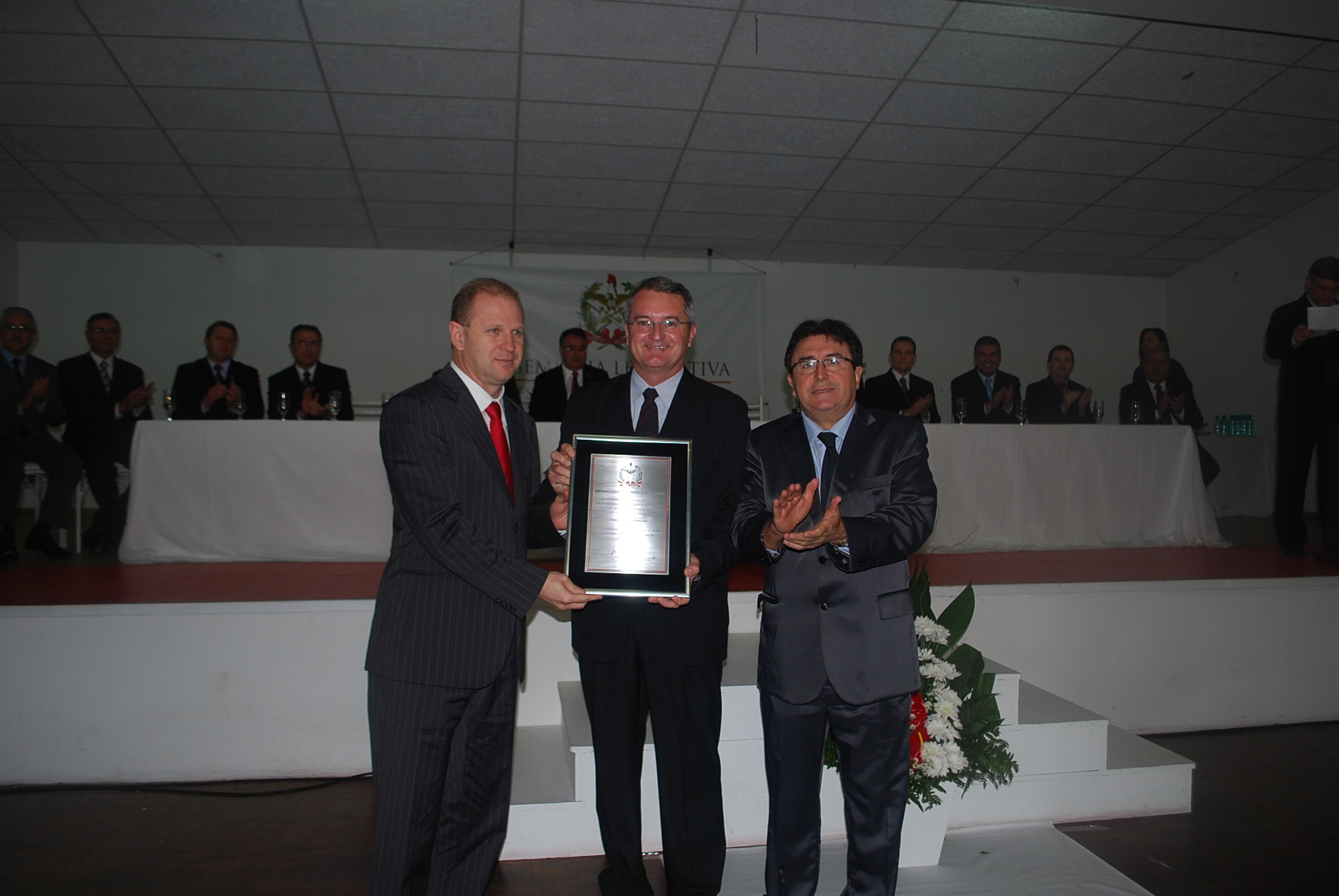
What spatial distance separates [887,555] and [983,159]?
5.77 m

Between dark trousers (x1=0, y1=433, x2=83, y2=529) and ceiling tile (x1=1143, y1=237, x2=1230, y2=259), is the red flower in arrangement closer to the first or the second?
dark trousers (x1=0, y1=433, x2=83, y2=529)

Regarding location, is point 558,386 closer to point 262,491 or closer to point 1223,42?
point 262,491

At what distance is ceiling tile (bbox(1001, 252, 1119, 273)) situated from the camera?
871cm

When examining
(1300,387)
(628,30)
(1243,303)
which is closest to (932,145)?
(628,30)

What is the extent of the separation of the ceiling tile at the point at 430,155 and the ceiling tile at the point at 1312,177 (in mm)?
6624

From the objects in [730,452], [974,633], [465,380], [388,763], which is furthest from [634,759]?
[974,633]

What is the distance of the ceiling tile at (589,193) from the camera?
22.2 ft

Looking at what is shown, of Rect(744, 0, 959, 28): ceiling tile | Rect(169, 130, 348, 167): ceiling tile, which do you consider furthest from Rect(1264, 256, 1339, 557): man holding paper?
Rect(169, 130, 348, 167): ceiling tile

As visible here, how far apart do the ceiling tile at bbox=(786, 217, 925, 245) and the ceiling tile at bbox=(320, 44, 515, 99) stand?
3.43 metres

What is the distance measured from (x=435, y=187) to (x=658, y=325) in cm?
565

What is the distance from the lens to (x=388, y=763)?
1.65m

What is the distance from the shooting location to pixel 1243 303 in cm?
833

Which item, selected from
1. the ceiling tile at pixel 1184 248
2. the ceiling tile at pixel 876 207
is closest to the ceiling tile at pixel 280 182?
the ceiling tile at pixel 876 207

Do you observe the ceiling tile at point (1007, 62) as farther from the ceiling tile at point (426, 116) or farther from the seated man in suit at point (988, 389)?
the ceiling tile at point (426, 116)
